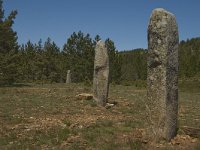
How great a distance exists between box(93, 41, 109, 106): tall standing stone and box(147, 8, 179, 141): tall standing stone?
880cm

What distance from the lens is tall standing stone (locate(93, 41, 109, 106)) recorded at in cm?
2028

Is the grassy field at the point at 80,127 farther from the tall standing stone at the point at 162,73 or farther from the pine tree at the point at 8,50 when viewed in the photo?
the pine tree at the point at 8,50

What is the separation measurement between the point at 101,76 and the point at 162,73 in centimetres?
940

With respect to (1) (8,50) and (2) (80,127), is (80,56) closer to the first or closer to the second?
(1) (8,50)

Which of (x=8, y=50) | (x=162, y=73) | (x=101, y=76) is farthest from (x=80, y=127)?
(x=8, y=50)

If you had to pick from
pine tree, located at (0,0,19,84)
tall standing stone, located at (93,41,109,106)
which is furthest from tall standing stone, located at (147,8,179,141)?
pine tree, located at (0,0,19,84)

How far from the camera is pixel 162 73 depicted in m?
11.2

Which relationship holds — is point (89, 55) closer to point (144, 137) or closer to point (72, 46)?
point (72, 46)

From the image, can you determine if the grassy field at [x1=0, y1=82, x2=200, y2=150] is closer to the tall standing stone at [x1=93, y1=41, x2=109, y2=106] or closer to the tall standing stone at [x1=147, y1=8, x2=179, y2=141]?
the tall standing stone at [x1=147, y1=8, x2=179, y2=141]

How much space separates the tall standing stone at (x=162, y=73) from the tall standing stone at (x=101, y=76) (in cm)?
880

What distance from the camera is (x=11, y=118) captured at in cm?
1538

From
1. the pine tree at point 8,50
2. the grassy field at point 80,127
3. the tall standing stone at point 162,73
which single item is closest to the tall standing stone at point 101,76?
the grassy field at point 80,127

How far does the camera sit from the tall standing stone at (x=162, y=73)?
36.8ft

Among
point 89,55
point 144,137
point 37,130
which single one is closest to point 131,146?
point 144,137
